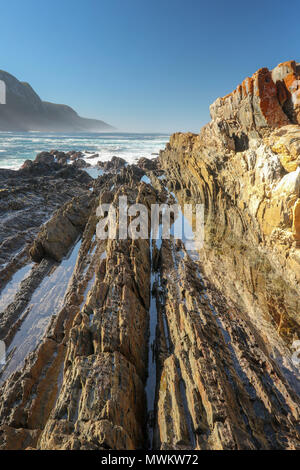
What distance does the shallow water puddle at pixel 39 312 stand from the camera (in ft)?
27.5

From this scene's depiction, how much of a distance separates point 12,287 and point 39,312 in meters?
3.21

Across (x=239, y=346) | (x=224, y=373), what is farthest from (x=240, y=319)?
(x=224, y=373)

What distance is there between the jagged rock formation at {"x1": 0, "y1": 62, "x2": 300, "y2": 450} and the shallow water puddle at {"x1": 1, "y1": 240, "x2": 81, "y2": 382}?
0.06 metres

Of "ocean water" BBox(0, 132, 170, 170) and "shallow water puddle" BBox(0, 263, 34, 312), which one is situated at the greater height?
"ocean water" BBox(0, 132, 170, 170)

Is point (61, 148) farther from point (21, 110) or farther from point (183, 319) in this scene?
point (21, 110)

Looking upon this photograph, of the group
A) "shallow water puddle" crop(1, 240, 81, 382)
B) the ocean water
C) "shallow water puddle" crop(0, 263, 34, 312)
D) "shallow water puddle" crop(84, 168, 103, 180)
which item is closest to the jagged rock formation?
"shallow water puddle" crop(1, 240, 81, 382)

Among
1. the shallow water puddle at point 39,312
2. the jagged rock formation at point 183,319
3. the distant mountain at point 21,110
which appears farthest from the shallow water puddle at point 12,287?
the distant mountain at point 21,110

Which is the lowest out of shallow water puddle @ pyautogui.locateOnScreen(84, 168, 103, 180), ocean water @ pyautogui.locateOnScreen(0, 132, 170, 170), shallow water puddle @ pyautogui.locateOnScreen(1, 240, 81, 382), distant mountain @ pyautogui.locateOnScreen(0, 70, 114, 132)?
shallow water puddle @ pyautogui.locateOnScreen(1, 240, 81, 382)

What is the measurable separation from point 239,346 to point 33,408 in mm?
7244

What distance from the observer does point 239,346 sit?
7.23 m

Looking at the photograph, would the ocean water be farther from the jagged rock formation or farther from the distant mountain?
the distant mountain

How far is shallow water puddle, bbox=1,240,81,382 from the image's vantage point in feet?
27.5

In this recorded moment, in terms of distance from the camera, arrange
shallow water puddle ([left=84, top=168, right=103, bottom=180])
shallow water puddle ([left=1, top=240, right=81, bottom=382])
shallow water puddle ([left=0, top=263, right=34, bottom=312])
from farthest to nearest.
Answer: shallow water puddle ([left=84, top=168, right=103, bottom=180])
shallow water puddle ([left=0, top=263, right=34, bottom=312])
shallow water puddle ([left=1, top=240, right=81, bottom=382])

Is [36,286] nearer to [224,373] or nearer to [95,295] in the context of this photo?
[95,295]
